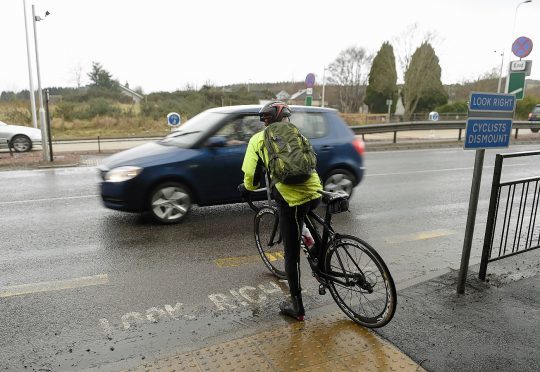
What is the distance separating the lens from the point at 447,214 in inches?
306

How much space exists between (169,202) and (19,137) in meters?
13.9

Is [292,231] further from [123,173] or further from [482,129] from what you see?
[123,173]

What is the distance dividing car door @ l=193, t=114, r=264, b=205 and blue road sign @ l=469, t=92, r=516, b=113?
383 centimetres

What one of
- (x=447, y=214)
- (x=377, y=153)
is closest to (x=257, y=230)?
(x=447, y=214)

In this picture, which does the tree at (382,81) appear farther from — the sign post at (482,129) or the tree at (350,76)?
the sign post at (482,129)

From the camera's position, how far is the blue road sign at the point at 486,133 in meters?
3.87

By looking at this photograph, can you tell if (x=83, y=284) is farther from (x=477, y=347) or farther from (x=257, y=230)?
(x=477, y=347)

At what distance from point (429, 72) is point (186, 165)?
47.6m

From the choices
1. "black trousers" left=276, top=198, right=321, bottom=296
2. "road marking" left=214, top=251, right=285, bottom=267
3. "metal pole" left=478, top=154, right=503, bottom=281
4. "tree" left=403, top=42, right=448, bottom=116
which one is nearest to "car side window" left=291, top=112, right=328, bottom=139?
"road marking" left=214, top=251, right=285, bottom=267

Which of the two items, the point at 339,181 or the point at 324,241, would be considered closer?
the point at 324,241

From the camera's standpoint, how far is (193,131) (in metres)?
7.09

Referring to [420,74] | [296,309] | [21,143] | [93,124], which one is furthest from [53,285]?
[420,74]

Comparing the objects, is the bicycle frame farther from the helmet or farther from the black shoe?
the helmet

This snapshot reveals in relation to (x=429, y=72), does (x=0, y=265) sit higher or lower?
lower
